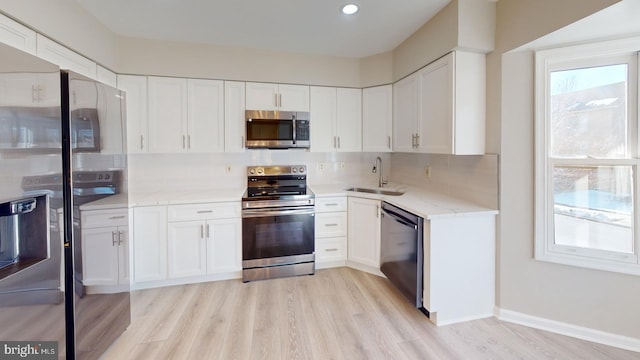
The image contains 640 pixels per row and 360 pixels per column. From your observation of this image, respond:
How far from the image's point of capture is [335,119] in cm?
351

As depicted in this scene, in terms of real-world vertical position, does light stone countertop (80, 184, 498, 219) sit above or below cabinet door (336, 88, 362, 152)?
below

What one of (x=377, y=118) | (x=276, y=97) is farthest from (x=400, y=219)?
(x=276, y=97)

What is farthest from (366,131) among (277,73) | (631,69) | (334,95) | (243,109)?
(631,69)

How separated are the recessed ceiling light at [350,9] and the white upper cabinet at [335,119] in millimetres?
1090

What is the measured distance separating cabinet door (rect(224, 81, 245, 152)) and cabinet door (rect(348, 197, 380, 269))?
1.50 m

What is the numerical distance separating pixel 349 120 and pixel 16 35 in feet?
9.65

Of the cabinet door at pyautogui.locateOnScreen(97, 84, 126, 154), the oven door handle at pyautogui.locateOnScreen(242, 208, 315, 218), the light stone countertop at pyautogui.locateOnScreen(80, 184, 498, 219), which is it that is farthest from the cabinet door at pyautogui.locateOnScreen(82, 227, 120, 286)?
the oven door handle at pyautogui.locateOnScreen(242, 208, 315, 218)

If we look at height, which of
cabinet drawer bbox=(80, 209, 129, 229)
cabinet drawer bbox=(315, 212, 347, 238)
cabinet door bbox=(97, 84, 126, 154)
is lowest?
cabinet drawer bbox=(315, 212, 347, 238)

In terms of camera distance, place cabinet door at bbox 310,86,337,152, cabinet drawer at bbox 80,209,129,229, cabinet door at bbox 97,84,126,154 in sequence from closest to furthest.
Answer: cabinet drawer at bbox 80,209,129,229, cabinet door at bbox 97,84,126,154, cabinet door at bbox 310,86,337,152

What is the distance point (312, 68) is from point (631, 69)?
2.75 metres

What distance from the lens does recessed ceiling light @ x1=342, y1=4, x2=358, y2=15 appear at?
232cm

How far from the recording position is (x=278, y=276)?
9.84 ft

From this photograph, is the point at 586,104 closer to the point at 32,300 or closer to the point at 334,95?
the point at 334,95

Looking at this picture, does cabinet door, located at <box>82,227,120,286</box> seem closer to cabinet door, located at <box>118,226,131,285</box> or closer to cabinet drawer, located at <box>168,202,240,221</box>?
cabinet door, located at <box>118,226,131,285</box>
